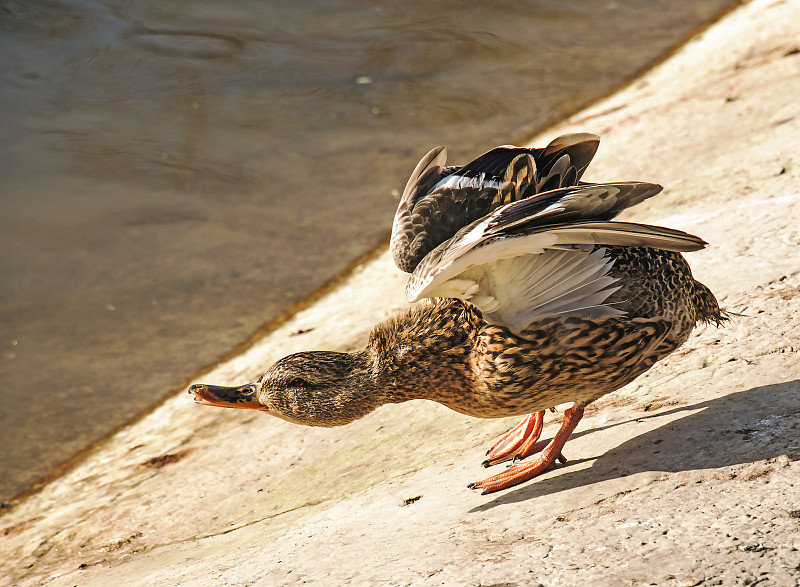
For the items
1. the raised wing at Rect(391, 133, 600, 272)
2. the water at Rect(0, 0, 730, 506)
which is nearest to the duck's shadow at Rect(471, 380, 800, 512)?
the raised wing at Rect(391, 133, 600, 272)

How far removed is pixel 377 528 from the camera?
335cm

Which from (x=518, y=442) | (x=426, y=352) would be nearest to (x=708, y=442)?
(x=518, y=442)

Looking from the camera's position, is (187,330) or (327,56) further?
(327,56)

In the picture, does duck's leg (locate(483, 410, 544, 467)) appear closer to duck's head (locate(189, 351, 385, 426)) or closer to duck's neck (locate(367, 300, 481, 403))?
duck's neck (locate(367, 300, 481, 403))

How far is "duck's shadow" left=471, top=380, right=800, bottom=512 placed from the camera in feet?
9.95

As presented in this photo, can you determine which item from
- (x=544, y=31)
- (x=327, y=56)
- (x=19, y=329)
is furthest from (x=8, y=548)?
(x=544, y=31)

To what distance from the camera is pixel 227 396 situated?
12.9 ft

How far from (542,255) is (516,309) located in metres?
0.23

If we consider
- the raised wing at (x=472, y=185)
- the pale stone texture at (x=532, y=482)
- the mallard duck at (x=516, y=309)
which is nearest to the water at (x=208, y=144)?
the pale stone texture at (x=532, y=482)

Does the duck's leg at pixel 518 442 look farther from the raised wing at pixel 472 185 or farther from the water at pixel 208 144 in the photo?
the water at pixel 208 144

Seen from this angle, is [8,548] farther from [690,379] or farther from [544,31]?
[544,31]

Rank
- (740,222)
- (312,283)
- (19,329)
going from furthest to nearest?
(312,283), (19,329), (740,222)

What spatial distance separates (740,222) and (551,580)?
2.97 meters

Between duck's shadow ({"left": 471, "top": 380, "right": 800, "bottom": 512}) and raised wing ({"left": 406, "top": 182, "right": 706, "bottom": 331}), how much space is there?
524mm
